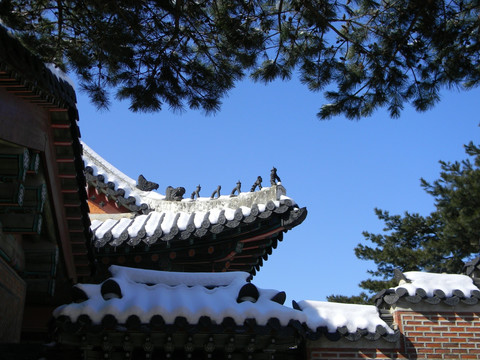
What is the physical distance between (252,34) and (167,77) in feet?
3.40

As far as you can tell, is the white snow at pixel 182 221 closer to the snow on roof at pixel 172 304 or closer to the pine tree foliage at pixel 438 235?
the snow on roof at pixel 172 304

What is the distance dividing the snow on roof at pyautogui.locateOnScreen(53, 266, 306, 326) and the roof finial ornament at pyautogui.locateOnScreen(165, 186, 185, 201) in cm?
416

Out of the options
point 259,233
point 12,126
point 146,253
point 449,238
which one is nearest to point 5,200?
point 12,126

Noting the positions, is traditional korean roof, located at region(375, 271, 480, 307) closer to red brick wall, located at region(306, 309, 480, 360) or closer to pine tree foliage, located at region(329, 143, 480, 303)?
red brick wall, located at region(306, 309, 480, 360)

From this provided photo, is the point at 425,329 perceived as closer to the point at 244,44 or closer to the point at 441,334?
the point at 441,334

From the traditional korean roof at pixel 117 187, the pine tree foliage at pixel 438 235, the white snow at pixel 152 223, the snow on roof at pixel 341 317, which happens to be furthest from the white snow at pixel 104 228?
the pine tree foliage at pixel 438 235

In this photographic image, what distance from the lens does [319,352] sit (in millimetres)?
6672

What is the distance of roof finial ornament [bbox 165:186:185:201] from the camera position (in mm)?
10797

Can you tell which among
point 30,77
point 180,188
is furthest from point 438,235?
point 30,77

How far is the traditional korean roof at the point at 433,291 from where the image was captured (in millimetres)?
6715

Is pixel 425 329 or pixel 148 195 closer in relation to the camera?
pixel 425 329

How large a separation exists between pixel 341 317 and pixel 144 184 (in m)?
5.74

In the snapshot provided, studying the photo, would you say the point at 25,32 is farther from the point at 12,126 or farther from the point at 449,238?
the point at 449,238

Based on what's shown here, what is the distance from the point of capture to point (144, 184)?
37.7ft
